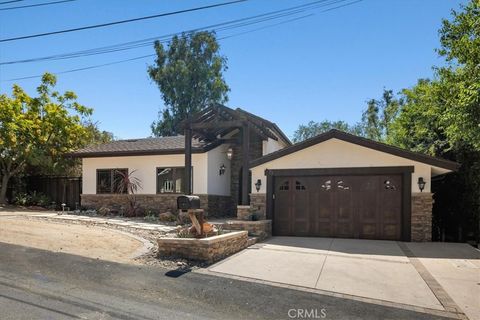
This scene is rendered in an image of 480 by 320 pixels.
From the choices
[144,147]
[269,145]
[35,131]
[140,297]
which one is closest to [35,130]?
[35,131]

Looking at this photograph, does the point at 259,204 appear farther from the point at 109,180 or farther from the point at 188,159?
the point at 109,180

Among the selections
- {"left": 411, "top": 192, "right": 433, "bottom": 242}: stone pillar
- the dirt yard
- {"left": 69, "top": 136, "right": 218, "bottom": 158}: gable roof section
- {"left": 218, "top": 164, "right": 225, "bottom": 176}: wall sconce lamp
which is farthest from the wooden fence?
{"left": 411, "top": 192, "right": 433, "bottom": 242}: stone pillar

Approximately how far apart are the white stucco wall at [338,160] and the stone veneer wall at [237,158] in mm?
4790

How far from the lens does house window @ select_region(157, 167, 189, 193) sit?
18.7 m

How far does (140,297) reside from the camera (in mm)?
6496

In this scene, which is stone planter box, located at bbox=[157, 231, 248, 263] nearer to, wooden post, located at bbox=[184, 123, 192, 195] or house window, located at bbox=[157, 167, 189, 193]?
wooden post, located at bbox=[184, 123, 192, 195]

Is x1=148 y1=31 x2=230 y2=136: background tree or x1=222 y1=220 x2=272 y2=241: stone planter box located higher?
x1=148 y1=31 x2=230 y2=136: background tree

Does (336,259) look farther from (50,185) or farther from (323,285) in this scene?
(50,185)

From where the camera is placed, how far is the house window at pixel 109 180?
1975cm

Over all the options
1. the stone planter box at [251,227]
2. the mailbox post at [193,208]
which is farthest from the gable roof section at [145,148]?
the mailbox post at [193,208]

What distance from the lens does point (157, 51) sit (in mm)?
36656

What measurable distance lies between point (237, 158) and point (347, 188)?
7.44 metres

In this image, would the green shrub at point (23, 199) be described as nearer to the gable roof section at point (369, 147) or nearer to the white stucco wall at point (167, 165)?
the white stucco wall at point (167, 165)

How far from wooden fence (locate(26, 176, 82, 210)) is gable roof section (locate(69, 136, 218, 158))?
1807 millimetres
